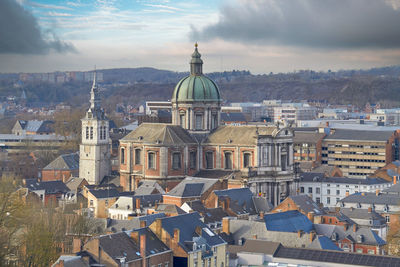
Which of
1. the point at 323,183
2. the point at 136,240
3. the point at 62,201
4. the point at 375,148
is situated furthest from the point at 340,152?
the point at 136,240

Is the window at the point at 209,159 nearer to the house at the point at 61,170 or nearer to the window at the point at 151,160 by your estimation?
the window at the point at 151,160

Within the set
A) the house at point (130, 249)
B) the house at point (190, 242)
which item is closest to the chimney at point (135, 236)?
the house at point (130, 249)

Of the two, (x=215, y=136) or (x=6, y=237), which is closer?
(x=6, y=237)

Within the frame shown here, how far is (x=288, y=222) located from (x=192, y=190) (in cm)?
1726

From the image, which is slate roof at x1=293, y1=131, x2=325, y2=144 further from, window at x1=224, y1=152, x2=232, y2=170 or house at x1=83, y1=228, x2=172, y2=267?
house at x1=83, y1=228, x2=172, y2=267

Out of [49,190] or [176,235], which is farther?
[49,190]

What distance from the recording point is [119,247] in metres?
66.4

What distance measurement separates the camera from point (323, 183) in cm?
12712

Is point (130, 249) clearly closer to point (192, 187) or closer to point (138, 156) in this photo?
point (192, 187)

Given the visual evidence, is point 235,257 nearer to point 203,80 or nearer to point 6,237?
point 6,237

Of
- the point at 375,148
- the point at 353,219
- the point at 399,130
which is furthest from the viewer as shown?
the point at 399,130

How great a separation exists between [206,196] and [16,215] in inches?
1267

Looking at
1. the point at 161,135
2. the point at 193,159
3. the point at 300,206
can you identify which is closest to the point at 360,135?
the point at 193,159

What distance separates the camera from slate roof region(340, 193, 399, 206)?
10350 centimetres
